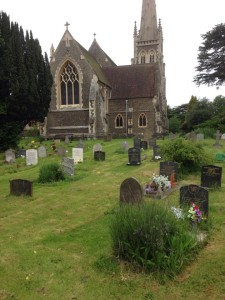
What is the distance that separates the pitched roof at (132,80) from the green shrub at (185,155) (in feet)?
83.5

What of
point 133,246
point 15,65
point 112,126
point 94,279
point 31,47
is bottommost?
point 94,279

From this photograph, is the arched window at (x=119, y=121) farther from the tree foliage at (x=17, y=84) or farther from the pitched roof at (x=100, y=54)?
the tree foliage at (x=17, y=84)

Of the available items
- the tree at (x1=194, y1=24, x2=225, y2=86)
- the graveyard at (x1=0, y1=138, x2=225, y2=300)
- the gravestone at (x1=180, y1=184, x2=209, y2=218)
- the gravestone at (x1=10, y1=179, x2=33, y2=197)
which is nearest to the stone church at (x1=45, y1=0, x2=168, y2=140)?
the tree at (x1=194, y1=24, x2=225, y2=86)

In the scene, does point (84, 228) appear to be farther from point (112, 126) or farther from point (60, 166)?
point (112, 126)

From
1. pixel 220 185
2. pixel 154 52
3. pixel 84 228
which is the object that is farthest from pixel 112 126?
pixel 84 228

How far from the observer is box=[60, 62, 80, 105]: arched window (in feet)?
111

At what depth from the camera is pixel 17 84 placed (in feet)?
68.7

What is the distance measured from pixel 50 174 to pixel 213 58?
2925 centimetres

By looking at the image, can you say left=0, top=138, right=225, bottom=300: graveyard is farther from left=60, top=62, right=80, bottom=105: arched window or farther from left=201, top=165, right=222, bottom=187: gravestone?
left=60, top=62, right=80, bottom=105: arched window

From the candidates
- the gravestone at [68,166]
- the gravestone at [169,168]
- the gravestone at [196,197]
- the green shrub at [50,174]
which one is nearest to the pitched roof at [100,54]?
the gravestone at [68,166]

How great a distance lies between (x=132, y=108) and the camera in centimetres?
3722

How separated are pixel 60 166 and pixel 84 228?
587 centimetres

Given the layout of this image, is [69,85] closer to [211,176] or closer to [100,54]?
[100,54]

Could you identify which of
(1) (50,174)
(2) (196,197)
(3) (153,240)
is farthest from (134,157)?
(3) (153,240)
